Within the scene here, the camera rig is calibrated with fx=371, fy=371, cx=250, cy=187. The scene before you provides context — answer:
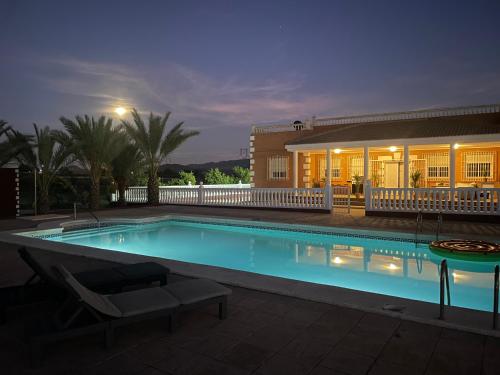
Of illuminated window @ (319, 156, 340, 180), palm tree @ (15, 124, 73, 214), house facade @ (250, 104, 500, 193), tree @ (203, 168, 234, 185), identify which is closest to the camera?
palm tree @ (15, 124, 73, 214)

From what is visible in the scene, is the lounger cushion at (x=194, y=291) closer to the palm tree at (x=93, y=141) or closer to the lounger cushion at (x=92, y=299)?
the lounger cushion at (x=92, y=299)

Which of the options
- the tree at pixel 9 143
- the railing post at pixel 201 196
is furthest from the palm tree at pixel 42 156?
the railing post at pixel 201 196

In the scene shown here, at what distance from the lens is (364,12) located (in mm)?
16562

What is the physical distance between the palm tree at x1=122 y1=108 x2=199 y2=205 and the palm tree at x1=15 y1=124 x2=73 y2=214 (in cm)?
398

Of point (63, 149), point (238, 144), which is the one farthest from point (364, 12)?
point (238, 144)

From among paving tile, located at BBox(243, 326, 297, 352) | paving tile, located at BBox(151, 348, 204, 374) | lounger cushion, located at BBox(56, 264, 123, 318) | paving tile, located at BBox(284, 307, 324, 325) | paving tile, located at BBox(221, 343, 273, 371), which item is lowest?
paving tile, located at BBox(151, 348, 204, 374)

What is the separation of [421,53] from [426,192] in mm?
9105

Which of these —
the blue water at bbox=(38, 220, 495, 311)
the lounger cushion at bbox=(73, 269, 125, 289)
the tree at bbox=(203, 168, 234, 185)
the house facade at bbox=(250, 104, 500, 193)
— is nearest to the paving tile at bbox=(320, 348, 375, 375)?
the lounger cushion at bbox=(73, 269, 125, 289)

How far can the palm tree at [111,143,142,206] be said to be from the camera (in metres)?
19.3

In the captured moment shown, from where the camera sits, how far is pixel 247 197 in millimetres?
17609

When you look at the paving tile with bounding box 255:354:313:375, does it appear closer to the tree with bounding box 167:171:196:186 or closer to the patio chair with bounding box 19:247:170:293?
the patio chair with bounding box 19:247:170:293

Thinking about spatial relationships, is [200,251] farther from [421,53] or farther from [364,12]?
[421,53]

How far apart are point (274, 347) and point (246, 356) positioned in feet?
1.00

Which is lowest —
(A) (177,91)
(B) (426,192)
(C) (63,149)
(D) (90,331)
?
(D) (90,331)
